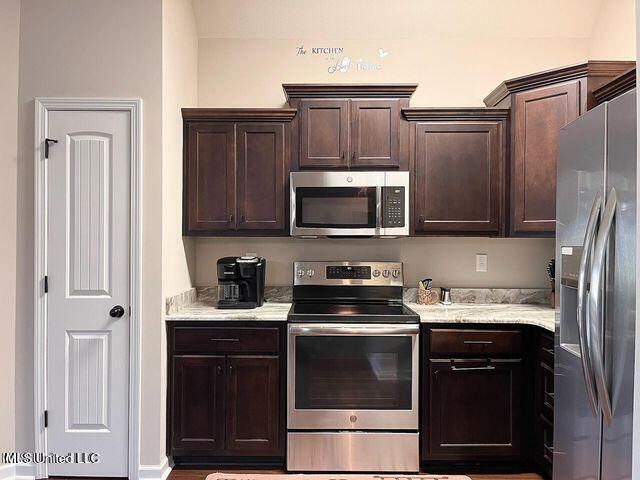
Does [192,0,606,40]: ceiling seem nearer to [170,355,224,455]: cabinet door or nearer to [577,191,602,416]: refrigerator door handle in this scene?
[577,191,602,416]: refrigerator door handle

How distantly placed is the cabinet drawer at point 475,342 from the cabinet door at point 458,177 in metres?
0.67

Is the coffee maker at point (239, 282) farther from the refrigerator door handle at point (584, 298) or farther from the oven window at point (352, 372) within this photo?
the refrigerator door handle at point (584, 298)

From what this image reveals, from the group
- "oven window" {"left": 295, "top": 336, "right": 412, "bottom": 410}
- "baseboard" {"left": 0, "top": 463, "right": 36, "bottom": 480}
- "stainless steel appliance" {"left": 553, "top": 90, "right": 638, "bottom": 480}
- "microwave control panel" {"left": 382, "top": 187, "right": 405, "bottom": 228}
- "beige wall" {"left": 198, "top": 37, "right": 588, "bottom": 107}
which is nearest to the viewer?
"stainless steel appliance" {"left": 553, "top": 90, "right": 638, "bottom": 480}

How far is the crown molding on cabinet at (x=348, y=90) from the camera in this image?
8.94ft

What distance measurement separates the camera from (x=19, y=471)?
7.65 feet

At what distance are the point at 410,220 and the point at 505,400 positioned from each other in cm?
119

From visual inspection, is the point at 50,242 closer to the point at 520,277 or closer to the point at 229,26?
the point at 229,26

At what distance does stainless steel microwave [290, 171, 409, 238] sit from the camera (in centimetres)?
270

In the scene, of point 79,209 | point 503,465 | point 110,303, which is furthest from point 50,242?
point 503,465

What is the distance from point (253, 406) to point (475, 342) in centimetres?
133

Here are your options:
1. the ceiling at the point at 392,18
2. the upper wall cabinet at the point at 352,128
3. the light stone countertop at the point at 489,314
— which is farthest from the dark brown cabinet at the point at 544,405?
the ceiling at the point at 392,18

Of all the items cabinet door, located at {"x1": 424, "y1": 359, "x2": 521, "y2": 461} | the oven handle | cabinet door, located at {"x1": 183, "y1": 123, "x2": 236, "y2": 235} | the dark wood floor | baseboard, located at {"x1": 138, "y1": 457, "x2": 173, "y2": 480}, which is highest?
cabinet door, located at {"x1": 183, "y1": 123, "x2": 236, "y2": 235}

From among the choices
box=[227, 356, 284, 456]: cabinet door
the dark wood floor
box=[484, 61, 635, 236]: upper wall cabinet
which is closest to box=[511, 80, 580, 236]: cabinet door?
box=[484, 61, 635, 236]: upper wall cabinet

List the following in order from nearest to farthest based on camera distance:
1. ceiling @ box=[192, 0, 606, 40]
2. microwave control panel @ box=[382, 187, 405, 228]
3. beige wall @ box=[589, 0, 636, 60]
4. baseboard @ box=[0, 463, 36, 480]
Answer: baseboard @ box=[0, 463, 36, 480] → microwave control panel @ box=[382, 187, 405, 228] → beige wall @ box=[589, 0, 636, 60] → ceiling @ box=[192, 0, 606, 40]
